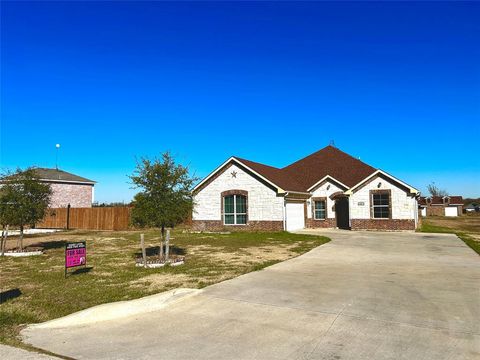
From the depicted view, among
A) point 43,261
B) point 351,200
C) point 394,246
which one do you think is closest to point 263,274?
point 43,261

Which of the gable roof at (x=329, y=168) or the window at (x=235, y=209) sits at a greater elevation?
the gable roof at (x=329, y=168)

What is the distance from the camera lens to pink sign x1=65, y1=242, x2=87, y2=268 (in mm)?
10332

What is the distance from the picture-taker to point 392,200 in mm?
25391

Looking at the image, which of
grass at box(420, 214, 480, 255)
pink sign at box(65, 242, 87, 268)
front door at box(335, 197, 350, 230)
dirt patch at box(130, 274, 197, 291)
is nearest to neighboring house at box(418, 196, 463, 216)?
grass at box(420, 214, 480, 255)

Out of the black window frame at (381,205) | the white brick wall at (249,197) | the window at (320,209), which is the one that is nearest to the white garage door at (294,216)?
the white brick wall at (249,197)

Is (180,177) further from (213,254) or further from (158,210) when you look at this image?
(213,254)

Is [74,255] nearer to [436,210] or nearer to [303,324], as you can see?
[303,324]

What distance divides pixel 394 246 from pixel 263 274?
9.52 metres

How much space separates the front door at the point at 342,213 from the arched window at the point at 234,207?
25.1 feet

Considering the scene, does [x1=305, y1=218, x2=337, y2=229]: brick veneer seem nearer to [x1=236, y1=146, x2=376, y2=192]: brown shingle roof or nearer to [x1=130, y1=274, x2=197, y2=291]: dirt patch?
[x1=236, y1=146, x2=376, y2=192]: brown shingle roof

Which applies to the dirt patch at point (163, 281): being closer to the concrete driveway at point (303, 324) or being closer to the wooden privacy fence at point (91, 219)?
the concrete driveway at point (303, 324)

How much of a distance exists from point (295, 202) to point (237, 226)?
4.74 m

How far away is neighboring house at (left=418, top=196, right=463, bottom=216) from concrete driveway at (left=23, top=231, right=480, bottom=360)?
6853cm

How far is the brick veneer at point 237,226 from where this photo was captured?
25094 millimetres
